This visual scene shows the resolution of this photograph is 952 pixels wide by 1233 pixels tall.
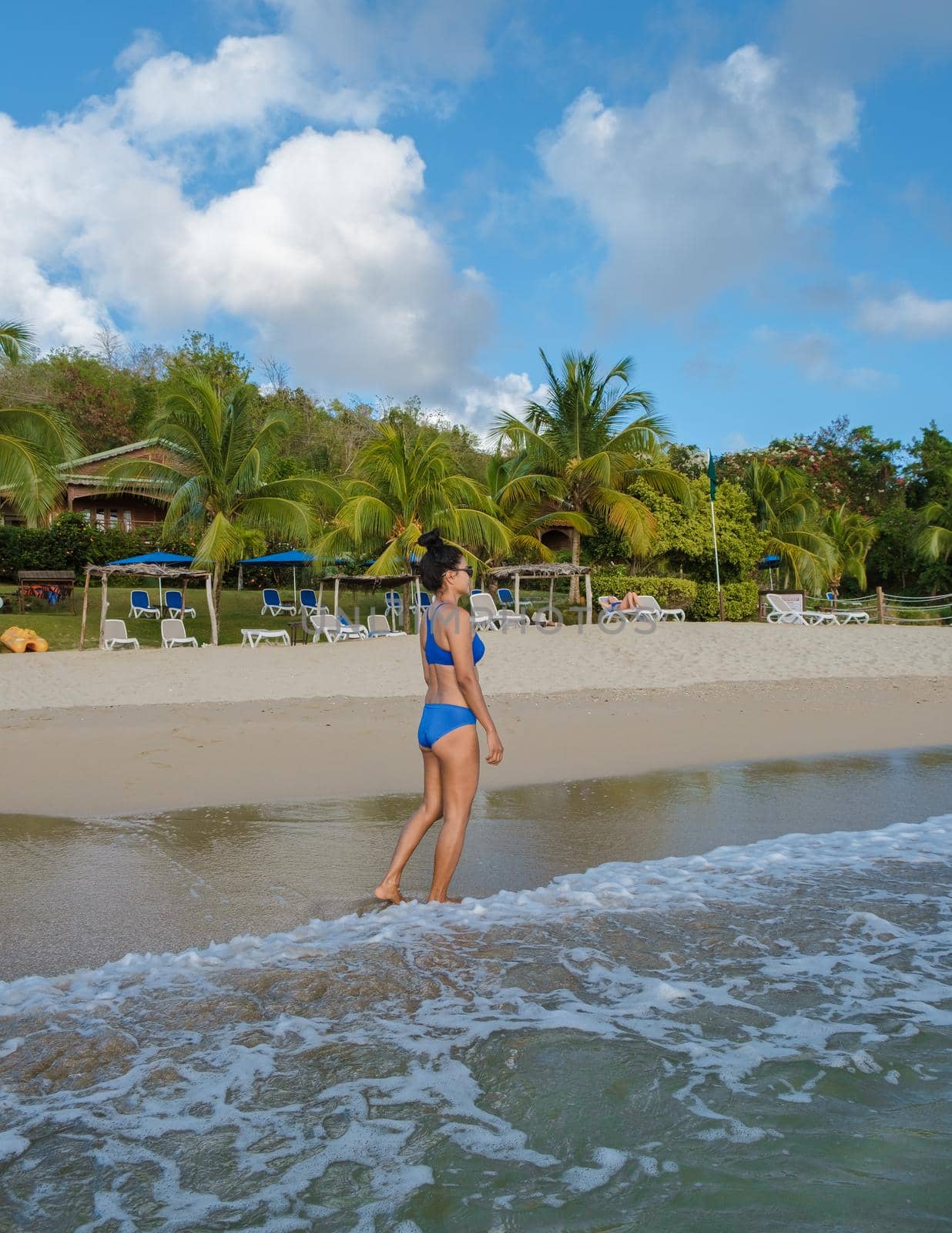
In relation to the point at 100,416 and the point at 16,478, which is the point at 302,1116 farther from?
the point at 100,416

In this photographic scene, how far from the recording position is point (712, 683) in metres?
12.8

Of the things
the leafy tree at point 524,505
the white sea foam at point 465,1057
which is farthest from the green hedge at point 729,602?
the white sea foam at point 465,1057

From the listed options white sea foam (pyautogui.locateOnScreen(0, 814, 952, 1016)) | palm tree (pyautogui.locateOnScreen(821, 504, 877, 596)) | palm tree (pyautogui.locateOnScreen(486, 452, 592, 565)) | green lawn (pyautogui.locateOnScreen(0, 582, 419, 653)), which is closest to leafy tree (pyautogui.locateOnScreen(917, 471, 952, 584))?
palm tree (pyautogui.locateOnScreen(821, 504, 877, 596))

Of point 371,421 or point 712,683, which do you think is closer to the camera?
point 712,683

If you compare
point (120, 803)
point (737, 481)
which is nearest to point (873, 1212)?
point (120, 803)

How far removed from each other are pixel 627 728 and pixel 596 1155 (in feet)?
24.2

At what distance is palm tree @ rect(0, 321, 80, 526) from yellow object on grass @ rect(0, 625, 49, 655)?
2.10 meters

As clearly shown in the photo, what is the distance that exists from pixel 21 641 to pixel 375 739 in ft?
39.3

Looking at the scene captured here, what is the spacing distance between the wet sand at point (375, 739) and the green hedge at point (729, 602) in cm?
1406

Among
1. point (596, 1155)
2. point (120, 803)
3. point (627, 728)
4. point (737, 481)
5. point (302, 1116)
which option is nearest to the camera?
point (596, 1155)

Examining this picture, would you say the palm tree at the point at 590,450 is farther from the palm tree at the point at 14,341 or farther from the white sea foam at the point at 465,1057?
the white sea foam at the point at 465,1057

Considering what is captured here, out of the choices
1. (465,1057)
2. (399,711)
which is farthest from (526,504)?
(465,1057)

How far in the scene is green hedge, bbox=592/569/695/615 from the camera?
2588 cm

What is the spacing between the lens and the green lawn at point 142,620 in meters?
20.9
